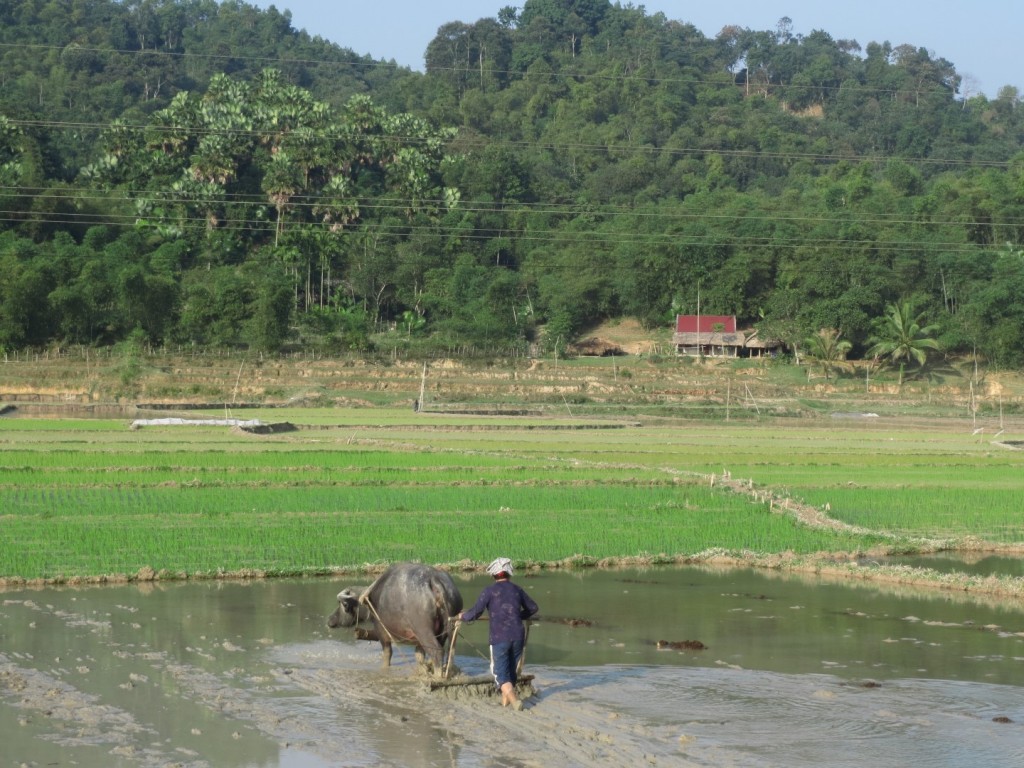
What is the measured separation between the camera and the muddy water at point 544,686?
9109 millimetres

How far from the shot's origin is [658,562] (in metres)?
17.7

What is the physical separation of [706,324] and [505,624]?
59714 mm

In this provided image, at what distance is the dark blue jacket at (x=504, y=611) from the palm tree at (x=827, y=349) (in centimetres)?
5344

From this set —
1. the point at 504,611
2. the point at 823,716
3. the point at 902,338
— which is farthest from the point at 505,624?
the point at 902,338

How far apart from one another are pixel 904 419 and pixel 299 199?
40.4 m

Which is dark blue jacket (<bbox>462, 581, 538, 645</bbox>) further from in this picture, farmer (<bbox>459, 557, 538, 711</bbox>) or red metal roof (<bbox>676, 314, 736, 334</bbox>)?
red metal roof (<bbox>676, 314, 736, 334</bbox>)

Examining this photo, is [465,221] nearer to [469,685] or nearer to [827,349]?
[827,349]

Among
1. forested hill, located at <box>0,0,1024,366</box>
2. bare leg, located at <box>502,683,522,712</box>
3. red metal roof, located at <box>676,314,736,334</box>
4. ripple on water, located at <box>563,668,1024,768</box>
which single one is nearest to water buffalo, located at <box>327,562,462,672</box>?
bare leg, located at <box>502,683,522,712</box>

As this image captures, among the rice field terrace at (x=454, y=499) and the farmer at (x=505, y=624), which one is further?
the rice field terrace at (x=454, y=499)

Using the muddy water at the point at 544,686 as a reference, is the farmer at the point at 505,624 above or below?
above

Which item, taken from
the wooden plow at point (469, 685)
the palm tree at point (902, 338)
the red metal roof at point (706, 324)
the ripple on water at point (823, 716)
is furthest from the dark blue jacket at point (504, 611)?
the red metal roof at point (706, 324)

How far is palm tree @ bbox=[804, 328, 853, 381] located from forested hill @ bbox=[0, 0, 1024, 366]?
625mm

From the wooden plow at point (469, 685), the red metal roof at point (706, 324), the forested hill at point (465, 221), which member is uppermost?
the forested hill at point (465, 221)

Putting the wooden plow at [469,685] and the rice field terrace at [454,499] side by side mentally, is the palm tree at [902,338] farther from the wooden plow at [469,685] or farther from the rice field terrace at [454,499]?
the wooden plow at [469,685]
